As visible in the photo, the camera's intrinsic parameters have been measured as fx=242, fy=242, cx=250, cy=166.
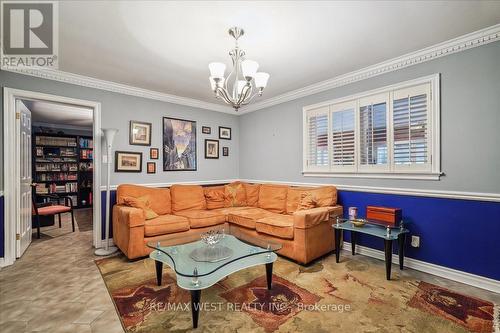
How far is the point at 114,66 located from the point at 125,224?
204cm

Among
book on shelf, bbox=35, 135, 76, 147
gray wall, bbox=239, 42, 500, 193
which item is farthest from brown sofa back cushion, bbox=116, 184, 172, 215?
book on shelf, bbox=35, 135, 76, 147

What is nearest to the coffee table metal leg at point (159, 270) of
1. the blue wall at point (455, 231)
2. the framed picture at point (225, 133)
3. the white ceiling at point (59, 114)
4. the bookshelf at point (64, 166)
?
the blue wall at point (455, 231)

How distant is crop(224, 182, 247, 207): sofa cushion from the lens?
4.49 meters

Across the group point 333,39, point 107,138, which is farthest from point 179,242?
point 333,39

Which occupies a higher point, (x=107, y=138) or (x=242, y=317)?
(x=107, y=138)

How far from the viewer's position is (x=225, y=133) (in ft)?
17.0

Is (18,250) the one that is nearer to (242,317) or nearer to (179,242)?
(179,242)

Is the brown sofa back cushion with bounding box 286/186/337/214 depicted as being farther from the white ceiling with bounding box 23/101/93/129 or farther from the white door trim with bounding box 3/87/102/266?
the white ceiling with bounding box 23/101/93/129

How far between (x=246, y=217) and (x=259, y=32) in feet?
7.97

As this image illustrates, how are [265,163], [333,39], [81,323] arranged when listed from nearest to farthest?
[81,323] → [333,39] → [265,163]

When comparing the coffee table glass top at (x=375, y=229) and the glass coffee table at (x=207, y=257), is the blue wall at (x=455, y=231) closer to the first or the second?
the coffee table glass top at (x=375, y=229)

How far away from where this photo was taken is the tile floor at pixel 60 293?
6.15 feet

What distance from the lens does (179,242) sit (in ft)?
8.54

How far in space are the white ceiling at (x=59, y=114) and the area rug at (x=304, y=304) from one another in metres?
3.92
